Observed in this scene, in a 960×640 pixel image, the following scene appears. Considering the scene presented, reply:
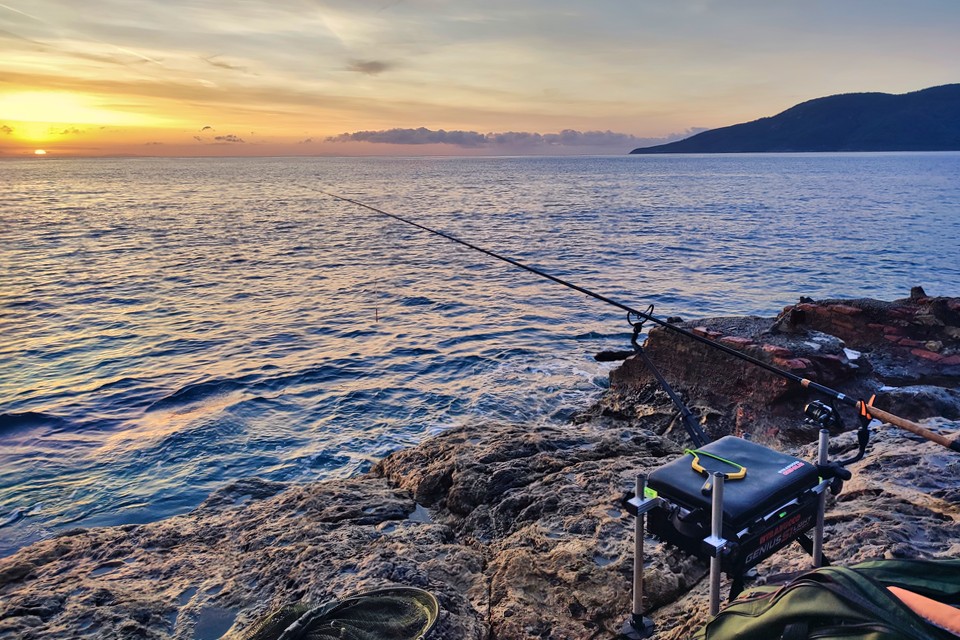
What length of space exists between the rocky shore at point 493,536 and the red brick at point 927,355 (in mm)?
750

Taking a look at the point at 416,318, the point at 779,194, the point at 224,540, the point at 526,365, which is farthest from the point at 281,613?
the point at 779,194

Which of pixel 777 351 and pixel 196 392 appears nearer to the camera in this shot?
pixel 777 351

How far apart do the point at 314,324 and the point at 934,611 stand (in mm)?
17291

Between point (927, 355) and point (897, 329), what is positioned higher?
point (897, 329)

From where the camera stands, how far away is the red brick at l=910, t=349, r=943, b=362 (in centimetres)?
977

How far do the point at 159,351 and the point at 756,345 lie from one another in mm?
13939

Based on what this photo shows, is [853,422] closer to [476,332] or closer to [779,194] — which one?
[476,332]

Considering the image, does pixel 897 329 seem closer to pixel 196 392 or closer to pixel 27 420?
pixel 196 392

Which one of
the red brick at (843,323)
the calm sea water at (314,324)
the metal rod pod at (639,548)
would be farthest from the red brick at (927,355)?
the metal rod pod at (639,548)

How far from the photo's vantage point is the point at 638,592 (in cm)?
372

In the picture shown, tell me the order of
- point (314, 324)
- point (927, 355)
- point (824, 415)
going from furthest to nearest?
point (314, 324)
point (927, 355)
point (824, 415)

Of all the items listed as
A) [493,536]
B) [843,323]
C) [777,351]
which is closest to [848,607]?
[493,536]

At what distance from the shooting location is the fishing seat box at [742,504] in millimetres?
3012

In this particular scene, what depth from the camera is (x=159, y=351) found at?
609 inches
